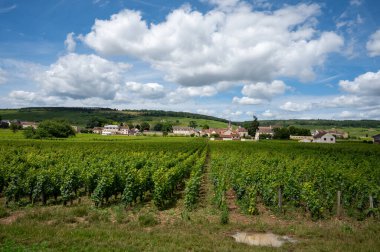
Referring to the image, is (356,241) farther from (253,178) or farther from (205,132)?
(205,132)

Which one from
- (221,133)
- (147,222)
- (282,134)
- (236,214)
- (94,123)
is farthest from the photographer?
(94,123)

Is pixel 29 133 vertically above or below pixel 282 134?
below

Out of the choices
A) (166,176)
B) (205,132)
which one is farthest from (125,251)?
(205,132)

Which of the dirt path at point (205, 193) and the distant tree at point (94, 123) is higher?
the distant tree at point (94, 123)

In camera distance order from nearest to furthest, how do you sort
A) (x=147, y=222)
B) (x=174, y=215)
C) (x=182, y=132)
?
1. (x=147, y=222)
2. (x=174, y=215)
3. (x=182, y=132)

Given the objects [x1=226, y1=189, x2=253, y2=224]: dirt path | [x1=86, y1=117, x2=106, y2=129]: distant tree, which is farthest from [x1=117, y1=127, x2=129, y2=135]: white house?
[x1=226, y1=189, x2=253, y2=224]: dirt path

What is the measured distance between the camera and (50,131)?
92062 mm

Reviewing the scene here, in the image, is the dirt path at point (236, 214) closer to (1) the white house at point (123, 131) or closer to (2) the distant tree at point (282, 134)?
(2) the distant tree at point (282, 134)

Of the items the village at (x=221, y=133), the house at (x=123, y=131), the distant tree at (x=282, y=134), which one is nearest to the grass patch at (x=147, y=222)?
the village at (x=221, y=133)

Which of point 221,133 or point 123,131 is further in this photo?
point 221,133

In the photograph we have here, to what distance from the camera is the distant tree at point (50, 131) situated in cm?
8425

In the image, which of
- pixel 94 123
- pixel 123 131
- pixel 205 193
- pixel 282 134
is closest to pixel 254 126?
pixel 282 134

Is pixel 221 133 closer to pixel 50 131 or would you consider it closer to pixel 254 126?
pixel 254 126

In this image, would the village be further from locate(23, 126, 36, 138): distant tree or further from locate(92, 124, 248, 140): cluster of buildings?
locate(23, 126, 36, 138): distant tree
